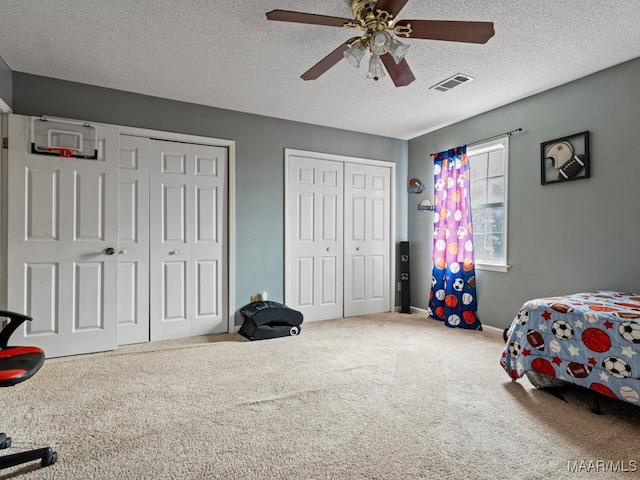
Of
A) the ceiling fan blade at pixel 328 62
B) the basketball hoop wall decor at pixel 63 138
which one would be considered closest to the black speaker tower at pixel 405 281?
the ceiling fan blade at pixel 328 62

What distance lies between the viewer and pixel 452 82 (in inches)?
127

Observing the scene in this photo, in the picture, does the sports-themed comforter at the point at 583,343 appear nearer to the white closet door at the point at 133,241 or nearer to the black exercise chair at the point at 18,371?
the black exercise chair at the point at 18,371

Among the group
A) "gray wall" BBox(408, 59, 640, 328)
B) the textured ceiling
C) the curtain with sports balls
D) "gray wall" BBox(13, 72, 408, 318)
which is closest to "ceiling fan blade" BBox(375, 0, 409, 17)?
the textured ceiling

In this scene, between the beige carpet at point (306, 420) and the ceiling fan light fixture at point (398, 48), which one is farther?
the ceiling fan light fixture at point (398, 48)

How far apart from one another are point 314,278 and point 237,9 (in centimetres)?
302

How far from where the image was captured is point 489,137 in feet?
13.0

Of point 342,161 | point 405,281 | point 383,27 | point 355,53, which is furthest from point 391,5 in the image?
point 405,281

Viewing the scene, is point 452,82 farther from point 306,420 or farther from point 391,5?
point 306,420

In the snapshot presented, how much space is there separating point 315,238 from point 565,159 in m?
2.73

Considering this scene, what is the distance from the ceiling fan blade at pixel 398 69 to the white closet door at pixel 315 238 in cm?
206

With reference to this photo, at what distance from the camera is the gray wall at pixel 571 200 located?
282 cm

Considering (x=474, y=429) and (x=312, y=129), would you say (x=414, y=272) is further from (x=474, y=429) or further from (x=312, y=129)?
(x=474, y=429)

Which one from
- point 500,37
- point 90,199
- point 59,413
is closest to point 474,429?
point 59,413

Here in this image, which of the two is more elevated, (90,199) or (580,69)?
(580,69)
